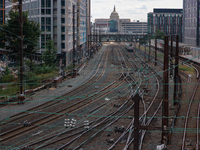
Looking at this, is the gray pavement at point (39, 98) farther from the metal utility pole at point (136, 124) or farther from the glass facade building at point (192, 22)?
the glass facade building at point (192, 22)

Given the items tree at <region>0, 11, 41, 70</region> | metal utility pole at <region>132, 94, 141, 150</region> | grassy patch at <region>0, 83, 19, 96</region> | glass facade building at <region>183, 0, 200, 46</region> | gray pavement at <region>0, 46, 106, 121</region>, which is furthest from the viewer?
glass facade building at <region>183, 0, 200, 46</region>

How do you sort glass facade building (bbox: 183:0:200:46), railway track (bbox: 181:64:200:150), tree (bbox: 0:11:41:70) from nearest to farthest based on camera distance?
railway track (bbox: 181:64:200:150) → tree (bbox: 0:11:41:70) → glass facade building (bbox: 183:0:200:46)

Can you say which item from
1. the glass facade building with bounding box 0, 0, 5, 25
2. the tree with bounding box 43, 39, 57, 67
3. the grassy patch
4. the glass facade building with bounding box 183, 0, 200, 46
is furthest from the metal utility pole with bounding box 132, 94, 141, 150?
the glass facade building with bounding box 183, 0, 200, 46

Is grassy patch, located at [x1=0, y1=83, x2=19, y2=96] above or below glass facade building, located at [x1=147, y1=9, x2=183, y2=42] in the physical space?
below

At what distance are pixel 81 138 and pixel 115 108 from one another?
627 centimetres

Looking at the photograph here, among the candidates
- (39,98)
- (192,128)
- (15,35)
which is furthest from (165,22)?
(192,128)

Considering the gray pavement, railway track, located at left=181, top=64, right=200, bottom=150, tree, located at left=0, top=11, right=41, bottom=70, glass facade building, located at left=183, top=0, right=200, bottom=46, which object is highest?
glass facade building, located at left=183, top=0, right=200, bottom=46

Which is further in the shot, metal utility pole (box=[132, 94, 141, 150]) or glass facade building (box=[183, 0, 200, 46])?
glass facade building (box=[183, 0, 200, 46])

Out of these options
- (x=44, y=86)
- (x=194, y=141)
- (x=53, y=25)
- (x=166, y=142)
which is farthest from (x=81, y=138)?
(x=53, y=25)

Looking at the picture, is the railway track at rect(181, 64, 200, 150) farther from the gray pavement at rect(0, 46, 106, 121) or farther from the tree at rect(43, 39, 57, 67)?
the tree at rect(43, 39, 57, 67)

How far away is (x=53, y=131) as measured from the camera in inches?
561

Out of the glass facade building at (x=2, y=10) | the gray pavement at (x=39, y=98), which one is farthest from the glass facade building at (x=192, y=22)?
the gray pavement at (x=39, y=98)

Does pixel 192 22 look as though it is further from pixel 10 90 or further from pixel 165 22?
pixel 10 90

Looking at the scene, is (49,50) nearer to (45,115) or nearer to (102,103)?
(102,103)
